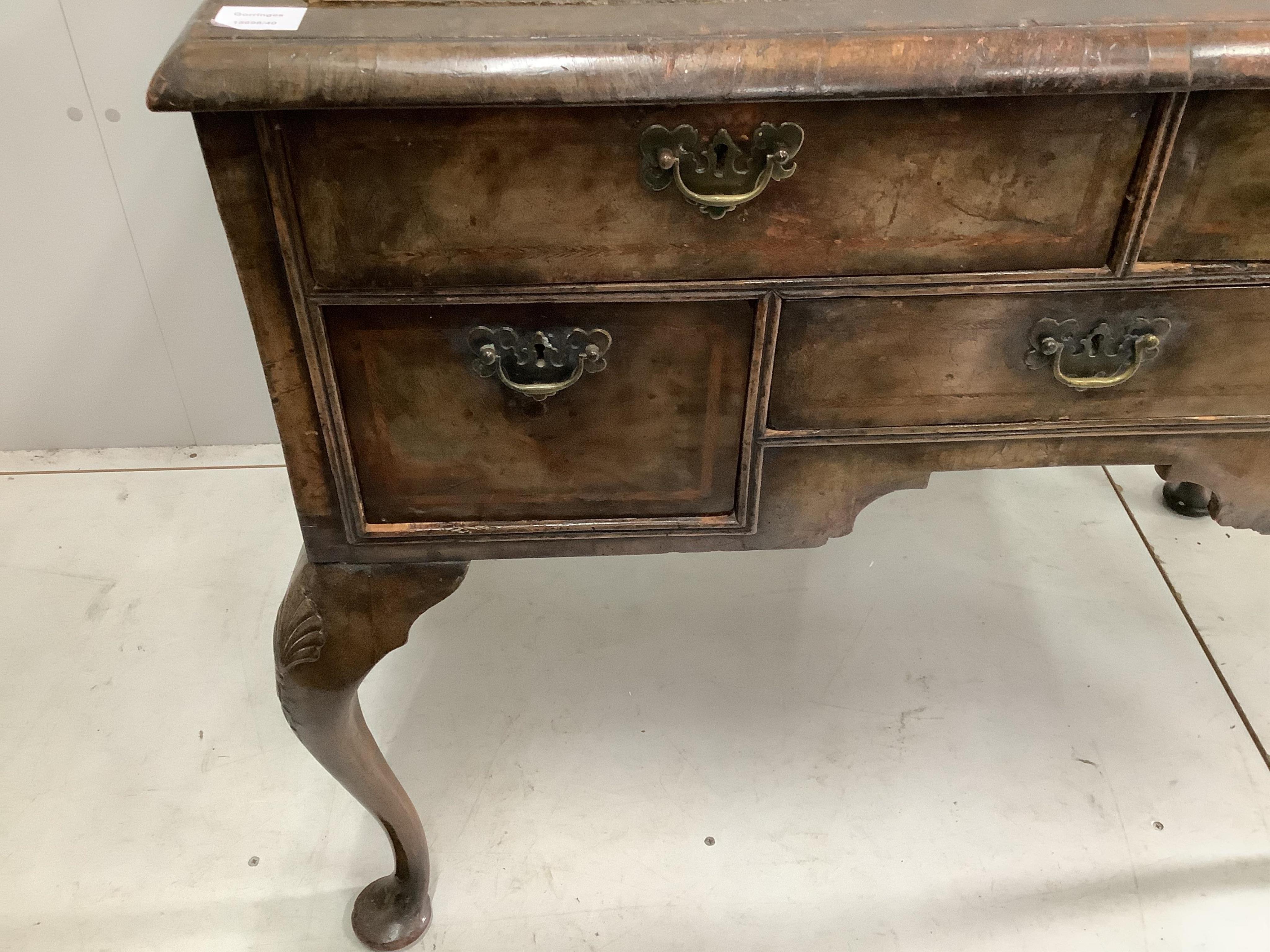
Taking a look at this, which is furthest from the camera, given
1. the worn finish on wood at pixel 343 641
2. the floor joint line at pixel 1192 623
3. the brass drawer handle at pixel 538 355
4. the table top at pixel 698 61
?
the floor joint line at pixel 1192 623

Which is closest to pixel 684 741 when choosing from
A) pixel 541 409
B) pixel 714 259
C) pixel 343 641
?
pixel 343 641

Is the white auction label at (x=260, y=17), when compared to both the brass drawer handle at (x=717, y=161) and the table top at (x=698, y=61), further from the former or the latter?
the brass drawer handle at (x=717, y=161)

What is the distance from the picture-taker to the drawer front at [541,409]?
694mm

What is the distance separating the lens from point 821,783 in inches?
48.1

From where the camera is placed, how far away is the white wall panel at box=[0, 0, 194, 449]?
1333mm

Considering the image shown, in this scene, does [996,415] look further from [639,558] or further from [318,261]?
[639,558]

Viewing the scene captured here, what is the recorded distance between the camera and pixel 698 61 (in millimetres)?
582

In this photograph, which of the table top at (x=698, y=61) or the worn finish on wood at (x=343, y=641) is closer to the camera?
the table top at (x=698, y=61)

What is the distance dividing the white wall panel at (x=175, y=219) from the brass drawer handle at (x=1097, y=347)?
3.04 ft

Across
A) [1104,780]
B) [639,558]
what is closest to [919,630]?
[1104,780]

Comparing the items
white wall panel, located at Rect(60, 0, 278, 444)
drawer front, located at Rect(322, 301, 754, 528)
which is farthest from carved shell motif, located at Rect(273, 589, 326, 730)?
white wall panel, located at Rect(60, 0, 278, 444)

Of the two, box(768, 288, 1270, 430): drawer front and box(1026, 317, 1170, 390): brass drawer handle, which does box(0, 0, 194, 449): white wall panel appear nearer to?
box(768, 288, 1270, 430): drawer front

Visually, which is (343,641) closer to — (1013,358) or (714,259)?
(714,259)

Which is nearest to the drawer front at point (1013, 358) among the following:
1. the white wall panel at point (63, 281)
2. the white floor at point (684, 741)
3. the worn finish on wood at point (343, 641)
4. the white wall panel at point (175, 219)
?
the worn finish on wood at point (343, 641)
